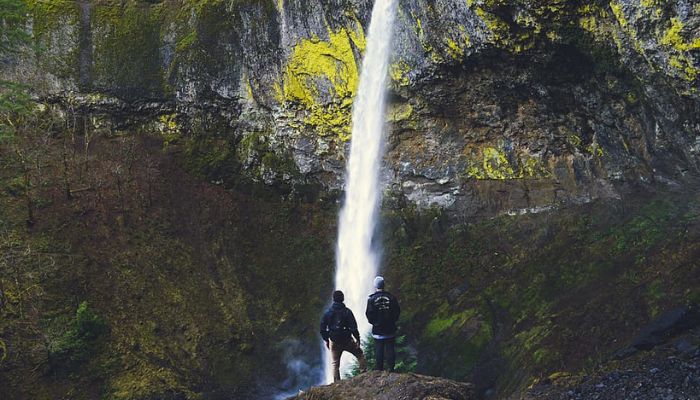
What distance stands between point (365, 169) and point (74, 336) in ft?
32.7

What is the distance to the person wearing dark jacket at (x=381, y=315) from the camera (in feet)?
29.7

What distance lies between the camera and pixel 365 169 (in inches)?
800

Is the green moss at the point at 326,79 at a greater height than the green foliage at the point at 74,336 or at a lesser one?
greater

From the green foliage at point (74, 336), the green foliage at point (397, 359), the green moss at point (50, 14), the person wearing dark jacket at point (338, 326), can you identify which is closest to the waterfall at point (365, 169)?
the green foliage at point (397, 359)

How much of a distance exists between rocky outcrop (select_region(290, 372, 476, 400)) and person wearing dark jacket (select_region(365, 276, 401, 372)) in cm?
92

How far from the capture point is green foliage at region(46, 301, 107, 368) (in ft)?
50.1

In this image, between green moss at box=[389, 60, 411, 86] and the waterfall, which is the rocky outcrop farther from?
green moss at box=[389, 60, 411, 86]

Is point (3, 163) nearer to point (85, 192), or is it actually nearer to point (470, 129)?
point (85, 192)

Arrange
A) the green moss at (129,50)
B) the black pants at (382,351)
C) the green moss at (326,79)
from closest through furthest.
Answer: the black pants at (382,351) < the green moss at (326,79) < the green moss at (129,50)

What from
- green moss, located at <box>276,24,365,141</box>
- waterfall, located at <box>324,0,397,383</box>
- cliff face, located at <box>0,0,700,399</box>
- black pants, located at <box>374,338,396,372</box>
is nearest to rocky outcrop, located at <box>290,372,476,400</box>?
black pants, located at <box>374,338,396,372</box>

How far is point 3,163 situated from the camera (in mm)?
21219

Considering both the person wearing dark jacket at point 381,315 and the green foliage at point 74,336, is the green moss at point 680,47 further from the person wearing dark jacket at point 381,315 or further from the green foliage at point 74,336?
Result: the green foliage at point 74,336

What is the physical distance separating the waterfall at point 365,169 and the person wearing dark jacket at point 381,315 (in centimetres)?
834

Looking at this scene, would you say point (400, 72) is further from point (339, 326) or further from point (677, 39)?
point (339, 326)
